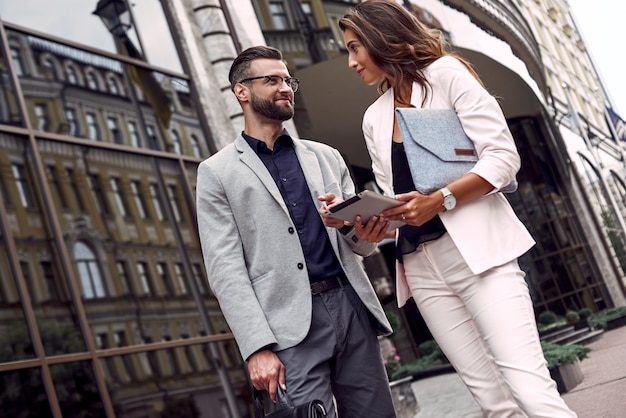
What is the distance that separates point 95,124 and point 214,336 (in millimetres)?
2288

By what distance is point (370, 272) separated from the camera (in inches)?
901

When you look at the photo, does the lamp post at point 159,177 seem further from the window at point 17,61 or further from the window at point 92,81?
the window at point 17,61

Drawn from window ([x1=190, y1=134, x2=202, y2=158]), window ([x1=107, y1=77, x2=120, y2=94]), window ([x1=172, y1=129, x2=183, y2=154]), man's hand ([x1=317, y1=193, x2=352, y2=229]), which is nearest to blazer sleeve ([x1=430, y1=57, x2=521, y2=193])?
man's hand ([x1=317, y1=193, x2=352, y2=229])

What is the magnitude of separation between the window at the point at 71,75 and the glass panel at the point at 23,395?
2968 mm

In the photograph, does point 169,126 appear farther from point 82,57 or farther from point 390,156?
point 390,156

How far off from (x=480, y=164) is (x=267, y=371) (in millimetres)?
1080

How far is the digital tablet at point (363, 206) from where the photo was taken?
3056mm

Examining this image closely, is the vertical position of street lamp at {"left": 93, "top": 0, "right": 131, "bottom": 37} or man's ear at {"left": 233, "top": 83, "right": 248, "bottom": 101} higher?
street lamp at {"left": 93, "top": 0, "right": 131, "bottom": 37}

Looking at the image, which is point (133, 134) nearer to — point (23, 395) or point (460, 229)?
point (23, 395)

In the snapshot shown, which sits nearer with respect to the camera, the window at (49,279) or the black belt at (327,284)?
the black belt at (327,284)

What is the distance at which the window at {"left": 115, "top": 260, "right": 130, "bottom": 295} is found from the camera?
7.66 metres

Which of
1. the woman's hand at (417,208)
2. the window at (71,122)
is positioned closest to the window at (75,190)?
the window at (71,122)

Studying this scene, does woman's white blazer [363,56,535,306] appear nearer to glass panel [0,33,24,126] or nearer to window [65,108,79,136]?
glass panel [0,33,24,126]

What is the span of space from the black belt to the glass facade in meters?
3.54
